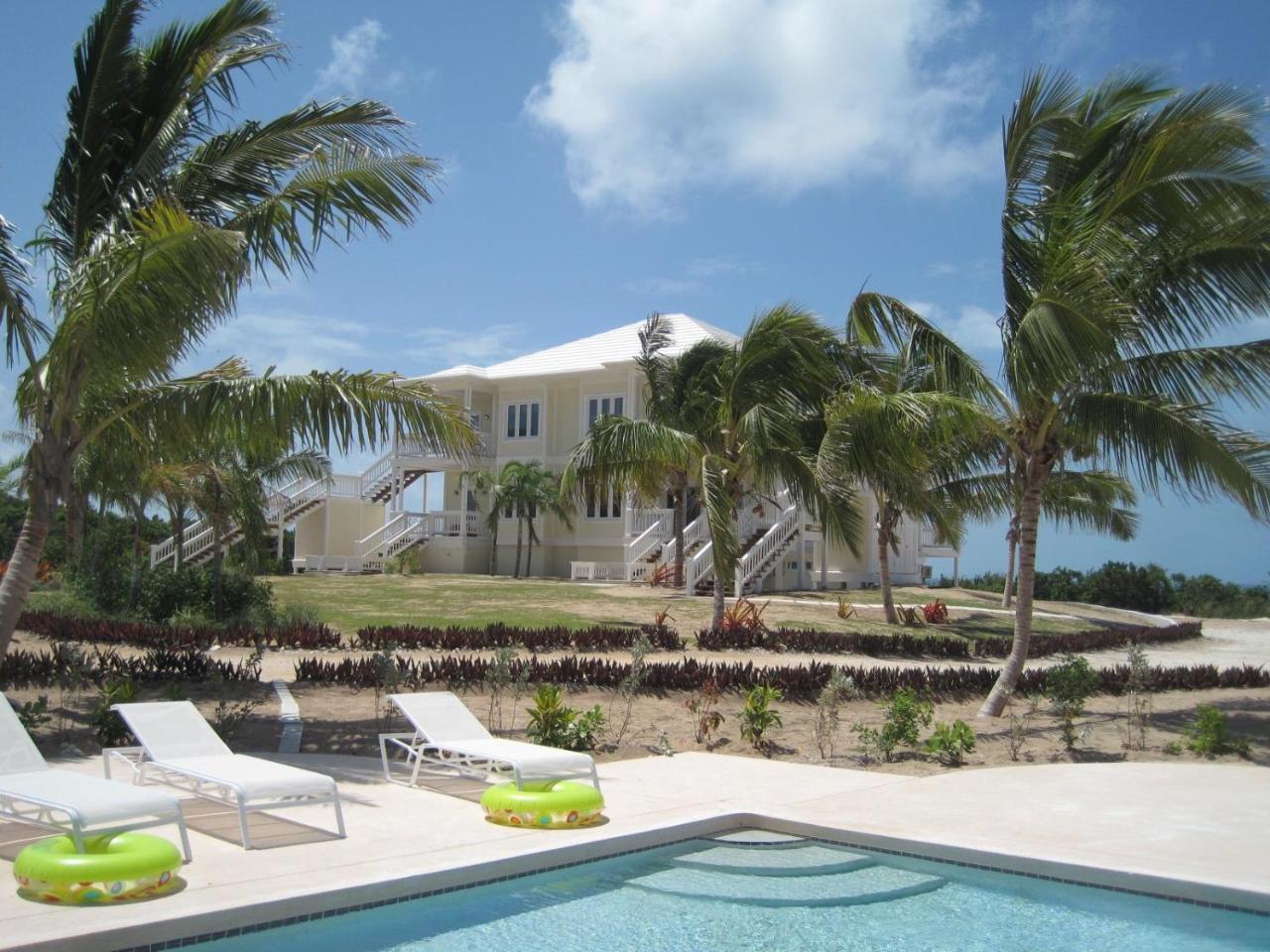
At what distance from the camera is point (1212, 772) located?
34.1ft

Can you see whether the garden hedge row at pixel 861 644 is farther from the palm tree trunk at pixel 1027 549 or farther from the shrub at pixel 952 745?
the shrub at pixel 952 745

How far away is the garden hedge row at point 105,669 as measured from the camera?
38.2 ft

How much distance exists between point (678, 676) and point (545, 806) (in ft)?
23.0

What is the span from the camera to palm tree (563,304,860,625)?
1811 cm

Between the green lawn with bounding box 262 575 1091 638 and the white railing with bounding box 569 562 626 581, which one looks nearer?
the green lawn with bounding box 262 575 1091 638

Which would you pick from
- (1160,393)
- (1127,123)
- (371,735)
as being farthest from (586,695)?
(1127,123)

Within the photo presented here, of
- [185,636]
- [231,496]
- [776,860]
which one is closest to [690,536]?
[231,496]

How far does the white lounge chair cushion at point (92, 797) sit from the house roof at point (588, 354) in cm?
2999

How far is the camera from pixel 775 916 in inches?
253

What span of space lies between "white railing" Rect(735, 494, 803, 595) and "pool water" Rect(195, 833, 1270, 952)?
21907 millimetres

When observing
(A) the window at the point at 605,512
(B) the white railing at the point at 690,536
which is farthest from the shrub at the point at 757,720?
(A) the window at the point at 605,512

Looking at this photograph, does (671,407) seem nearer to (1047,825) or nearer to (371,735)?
(371,735)

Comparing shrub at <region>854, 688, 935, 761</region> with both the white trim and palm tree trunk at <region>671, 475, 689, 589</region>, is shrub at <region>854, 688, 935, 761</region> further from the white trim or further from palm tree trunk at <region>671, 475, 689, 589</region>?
the white trim

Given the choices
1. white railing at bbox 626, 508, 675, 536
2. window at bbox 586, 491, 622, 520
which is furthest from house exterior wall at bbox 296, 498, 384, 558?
white railing at bbox 626, 508, 675, 536
